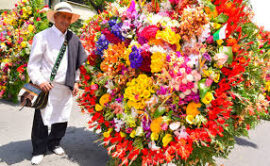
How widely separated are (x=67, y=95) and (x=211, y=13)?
7.47 ft

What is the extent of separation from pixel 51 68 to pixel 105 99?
38.7 inches

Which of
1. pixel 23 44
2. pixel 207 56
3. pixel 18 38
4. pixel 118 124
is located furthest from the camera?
pixel 18 38

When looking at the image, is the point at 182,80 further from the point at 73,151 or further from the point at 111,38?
the point at 73,151

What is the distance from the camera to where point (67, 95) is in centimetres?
321

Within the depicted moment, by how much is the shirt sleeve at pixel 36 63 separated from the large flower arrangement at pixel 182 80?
38.4 inches

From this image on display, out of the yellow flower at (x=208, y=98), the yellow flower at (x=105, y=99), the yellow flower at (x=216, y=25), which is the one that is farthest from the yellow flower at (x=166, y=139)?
the yellow flower at (x=216, y=25)

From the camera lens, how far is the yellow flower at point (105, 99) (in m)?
2.57

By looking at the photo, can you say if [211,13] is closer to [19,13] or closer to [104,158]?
[104,158]

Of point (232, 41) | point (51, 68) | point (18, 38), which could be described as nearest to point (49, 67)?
point (51, 68)

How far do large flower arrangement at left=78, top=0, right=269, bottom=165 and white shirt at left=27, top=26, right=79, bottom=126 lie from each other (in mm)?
882

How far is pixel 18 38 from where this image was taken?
530cm

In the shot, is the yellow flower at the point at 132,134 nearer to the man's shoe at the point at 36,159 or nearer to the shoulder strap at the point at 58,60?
the shoulder strap at the point at 58,60

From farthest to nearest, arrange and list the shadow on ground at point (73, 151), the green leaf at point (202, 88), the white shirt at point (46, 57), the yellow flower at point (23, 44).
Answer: the yellow flower at point (23, 44) → the shadow on ground at point (73, 151) → the white shirt at point (46, 57) → the green leaf at point (202, 88)

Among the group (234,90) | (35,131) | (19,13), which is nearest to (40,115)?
(35,131)
